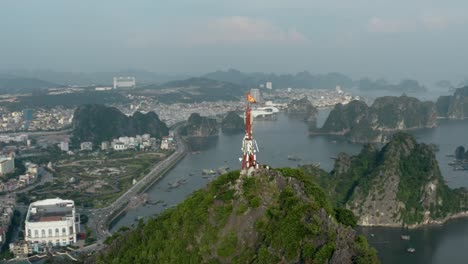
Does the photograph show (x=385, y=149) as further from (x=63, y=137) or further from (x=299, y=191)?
(x=63, y=137)

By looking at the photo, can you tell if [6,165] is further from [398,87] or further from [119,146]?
[398,87]

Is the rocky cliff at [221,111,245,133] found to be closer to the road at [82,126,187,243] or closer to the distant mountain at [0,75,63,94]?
the road at [82,126,187,243]

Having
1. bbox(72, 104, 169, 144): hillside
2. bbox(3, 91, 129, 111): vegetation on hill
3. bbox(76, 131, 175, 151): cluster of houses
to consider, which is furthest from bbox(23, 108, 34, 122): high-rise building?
bbox(76, 131, 175, 151): cluster of houses

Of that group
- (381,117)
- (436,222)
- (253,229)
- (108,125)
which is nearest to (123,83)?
(108,125)

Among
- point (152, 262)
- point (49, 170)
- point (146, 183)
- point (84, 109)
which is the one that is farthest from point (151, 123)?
point (152, 262)

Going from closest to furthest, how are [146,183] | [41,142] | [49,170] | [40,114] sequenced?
[146,183] → [49,170] → [41,142] → [40,114]

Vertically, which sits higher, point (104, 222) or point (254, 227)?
point (254, 227)
